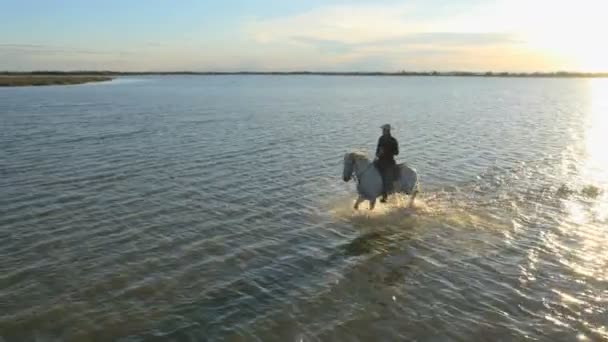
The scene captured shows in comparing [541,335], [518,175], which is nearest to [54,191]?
[541,335]

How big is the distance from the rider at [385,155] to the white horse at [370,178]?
15 centimetres

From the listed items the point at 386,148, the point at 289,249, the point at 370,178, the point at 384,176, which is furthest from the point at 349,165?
the point at 289,249

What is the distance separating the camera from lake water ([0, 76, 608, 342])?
9180 mm

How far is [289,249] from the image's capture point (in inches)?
504

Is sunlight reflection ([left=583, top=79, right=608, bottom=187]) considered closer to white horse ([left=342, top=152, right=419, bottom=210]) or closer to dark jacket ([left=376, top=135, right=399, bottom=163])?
white horse ([left=342, top=152, right=419, bottom=210])

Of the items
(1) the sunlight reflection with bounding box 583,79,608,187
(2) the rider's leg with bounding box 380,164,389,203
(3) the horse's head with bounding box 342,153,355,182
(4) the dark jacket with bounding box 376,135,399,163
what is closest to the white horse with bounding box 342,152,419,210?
(3) the horse's head with bounding box 342,153,355,182

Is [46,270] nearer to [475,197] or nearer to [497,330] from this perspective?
[497,330]

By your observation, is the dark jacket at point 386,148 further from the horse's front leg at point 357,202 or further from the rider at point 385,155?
the horse's front leg at point 357,202

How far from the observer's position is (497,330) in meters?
8.96

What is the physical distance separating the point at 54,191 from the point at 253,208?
710 cm

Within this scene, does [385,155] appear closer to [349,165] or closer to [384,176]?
[384,176]

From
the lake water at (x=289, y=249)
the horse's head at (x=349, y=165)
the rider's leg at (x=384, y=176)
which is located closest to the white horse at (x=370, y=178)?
the horse's head at (x=349, y=165)

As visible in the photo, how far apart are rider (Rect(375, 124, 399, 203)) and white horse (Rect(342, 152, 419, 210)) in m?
0.15

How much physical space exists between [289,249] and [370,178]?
3.93 m
